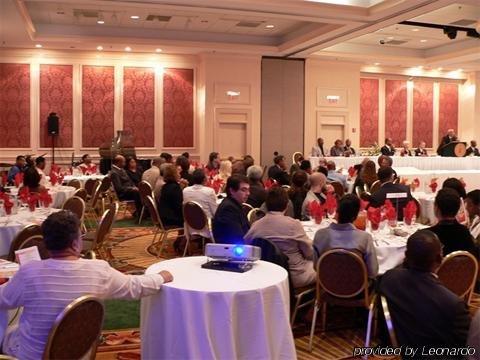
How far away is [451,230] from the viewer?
411 centimetres

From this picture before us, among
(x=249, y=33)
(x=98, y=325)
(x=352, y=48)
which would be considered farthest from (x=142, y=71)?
(x=98, y=325)

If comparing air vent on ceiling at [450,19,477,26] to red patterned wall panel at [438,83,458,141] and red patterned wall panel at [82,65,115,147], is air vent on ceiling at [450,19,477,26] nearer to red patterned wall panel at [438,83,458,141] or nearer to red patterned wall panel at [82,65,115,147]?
red patterned wall panel at [438,83,458,141]

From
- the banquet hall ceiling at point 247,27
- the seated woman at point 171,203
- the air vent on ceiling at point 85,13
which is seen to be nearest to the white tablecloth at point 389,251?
the seated woman at point 171,203

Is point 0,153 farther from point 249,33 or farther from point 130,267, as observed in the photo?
point 130,267

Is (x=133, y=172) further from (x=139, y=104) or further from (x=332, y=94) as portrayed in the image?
(x=332, y=94)

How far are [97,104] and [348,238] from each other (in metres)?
13.4

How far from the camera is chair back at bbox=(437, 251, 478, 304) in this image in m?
3.65

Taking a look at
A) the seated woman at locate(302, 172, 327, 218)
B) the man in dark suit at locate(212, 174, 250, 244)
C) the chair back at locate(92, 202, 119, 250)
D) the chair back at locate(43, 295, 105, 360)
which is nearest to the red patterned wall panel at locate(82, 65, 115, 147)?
the chair back at locate(92, 202, 119, 250)

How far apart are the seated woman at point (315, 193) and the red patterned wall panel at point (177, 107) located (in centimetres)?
1121

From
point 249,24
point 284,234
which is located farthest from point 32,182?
point 249,24

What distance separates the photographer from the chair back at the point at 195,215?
6438 mm

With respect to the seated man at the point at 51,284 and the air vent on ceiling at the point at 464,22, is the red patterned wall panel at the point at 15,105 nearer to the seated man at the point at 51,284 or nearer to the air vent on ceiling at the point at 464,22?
the air vent on ceiling at the point at 464,22

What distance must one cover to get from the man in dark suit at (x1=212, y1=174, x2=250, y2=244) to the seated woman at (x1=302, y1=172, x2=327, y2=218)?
1.50m

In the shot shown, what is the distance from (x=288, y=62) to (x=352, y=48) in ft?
6.63
